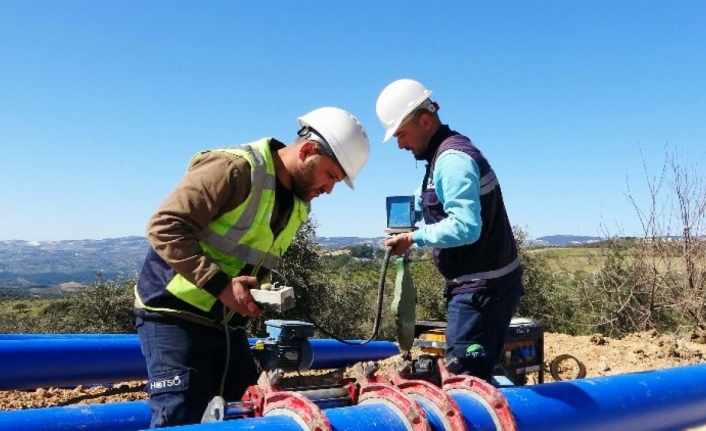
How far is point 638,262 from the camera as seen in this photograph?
15.1 m

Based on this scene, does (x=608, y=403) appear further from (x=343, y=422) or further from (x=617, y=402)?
(x=343, y=422)

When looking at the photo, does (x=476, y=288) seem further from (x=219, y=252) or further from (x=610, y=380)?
(x=219, y=252)

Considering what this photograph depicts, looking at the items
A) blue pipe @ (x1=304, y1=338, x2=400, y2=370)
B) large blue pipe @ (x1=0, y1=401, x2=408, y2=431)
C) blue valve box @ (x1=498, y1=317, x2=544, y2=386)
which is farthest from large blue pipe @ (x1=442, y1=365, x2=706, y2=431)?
blue pipe @ (x1=304, y1=338, x2=400, y2=370)

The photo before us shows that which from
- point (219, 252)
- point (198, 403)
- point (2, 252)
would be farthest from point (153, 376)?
point (2, 252)

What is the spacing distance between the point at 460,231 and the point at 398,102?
953 millimetres

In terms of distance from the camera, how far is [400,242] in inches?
140

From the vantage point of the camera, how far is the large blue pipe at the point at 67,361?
196 inches

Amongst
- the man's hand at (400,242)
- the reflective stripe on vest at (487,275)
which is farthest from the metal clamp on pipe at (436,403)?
the reflective stripe on vest at (487,275)

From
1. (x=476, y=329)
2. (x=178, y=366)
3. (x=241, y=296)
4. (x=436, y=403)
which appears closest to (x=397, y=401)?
(x=436, y=403)

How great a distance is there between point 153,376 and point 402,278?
1400 millimetres

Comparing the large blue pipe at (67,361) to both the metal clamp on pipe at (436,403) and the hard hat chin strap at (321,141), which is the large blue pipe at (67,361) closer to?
the hard hat chin strap at (321,141)

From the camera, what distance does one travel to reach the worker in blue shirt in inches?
132

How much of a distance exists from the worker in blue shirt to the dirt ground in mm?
3456

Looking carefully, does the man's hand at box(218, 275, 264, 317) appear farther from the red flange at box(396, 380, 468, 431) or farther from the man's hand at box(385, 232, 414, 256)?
the man's hand at box(385, 232, 414, 256)
